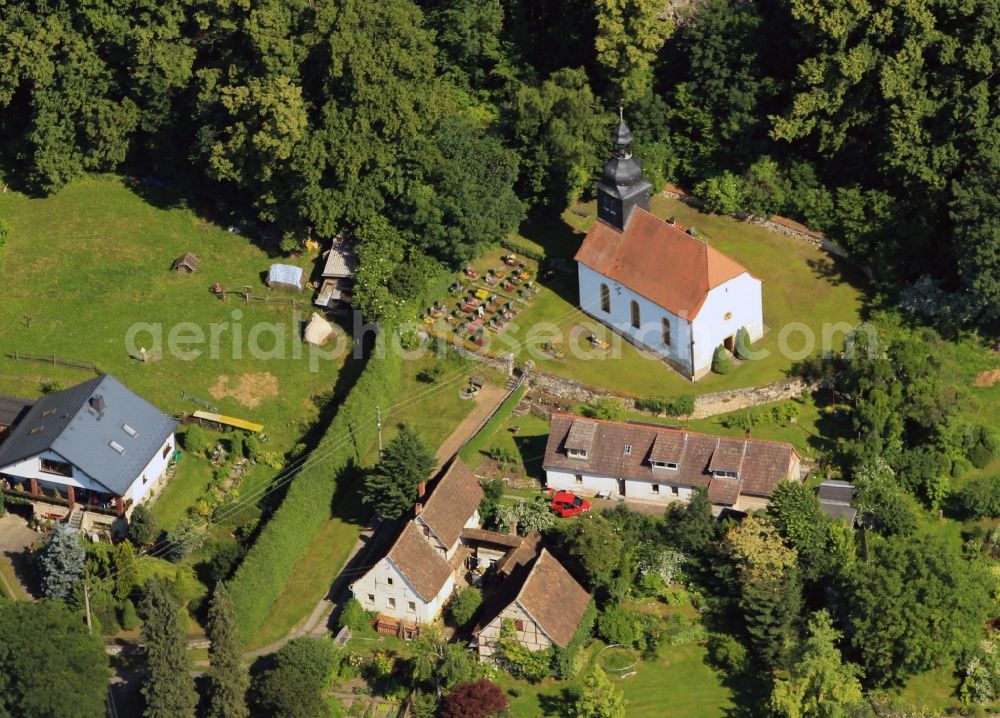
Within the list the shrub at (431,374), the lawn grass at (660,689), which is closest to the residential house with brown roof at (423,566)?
the lawn grass at (660,689)

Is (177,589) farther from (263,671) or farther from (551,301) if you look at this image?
(551,301)

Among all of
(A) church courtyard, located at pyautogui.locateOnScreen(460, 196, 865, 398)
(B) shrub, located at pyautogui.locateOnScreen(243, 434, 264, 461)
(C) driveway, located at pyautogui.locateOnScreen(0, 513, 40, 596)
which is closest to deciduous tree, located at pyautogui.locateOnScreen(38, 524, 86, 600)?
(C) driveway, located at pyautogui.locateOnScreen(0, 513, 40, 596)

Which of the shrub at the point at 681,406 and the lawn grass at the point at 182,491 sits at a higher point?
the shrub at the point at 681,406

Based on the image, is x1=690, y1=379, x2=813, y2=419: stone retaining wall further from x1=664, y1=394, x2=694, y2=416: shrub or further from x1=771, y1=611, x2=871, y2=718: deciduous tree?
x1=771, y1=611, x2=871, y2=718: deciduous tree

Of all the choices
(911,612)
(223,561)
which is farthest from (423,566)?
(911,612)

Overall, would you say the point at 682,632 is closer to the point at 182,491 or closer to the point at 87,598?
the point at 182,491

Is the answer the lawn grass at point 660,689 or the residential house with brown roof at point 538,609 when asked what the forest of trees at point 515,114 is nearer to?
the residential house with brown roof at point 538,609

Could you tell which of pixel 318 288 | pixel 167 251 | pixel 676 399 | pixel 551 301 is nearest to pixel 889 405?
pixel 676 399
